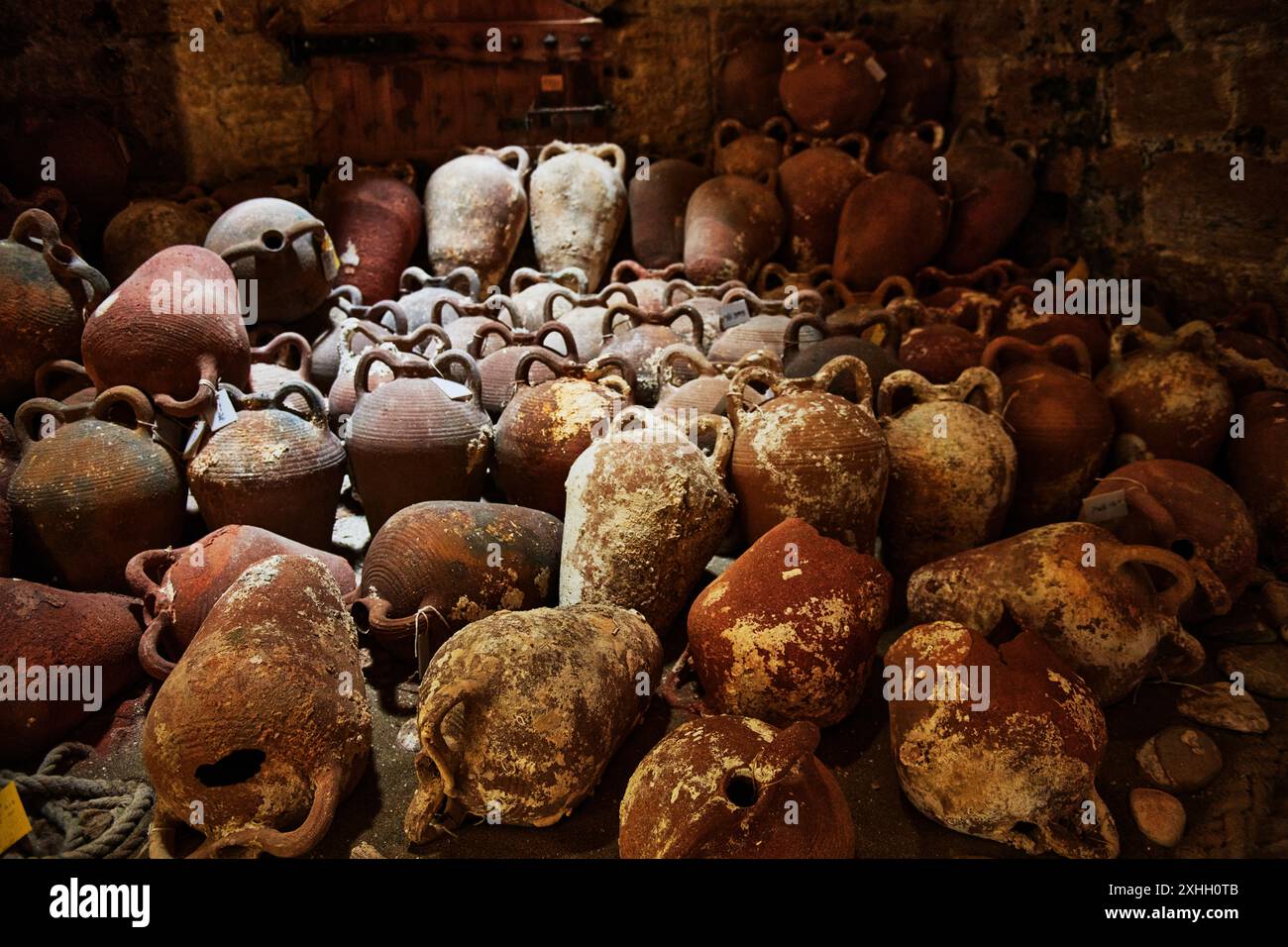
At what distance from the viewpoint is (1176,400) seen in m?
3.26

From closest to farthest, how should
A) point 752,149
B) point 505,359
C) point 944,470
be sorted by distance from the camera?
point 944,470 < point 505,359 < point 752,149

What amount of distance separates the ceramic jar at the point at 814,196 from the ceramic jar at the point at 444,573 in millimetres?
3055

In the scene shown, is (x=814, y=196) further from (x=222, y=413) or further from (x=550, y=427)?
(x=222, y=413)

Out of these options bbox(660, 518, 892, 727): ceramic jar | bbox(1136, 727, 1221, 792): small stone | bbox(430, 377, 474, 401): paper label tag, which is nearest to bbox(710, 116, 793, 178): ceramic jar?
bbox(430, 377, 474, 401): paper label tag

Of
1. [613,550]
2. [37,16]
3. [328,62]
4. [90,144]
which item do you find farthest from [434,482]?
[37,16]

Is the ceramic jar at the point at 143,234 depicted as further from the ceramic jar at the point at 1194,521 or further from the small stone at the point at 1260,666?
the small stone at the point at 1260,666

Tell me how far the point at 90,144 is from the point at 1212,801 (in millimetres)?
5578

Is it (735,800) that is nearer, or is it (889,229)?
(735,800)

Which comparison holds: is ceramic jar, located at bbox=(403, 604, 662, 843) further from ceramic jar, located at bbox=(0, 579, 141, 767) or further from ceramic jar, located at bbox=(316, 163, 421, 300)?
ceramic jar, located at bbox=(316, 163, 421, 300)

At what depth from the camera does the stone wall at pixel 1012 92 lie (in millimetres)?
3846

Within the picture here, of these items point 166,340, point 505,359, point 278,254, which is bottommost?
point 505,359

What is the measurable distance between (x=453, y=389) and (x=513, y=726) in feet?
5.18

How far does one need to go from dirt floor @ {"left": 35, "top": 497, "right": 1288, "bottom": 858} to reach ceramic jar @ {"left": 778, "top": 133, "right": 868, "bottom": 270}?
3.09m

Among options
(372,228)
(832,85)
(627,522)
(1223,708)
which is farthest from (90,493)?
(832,85)
